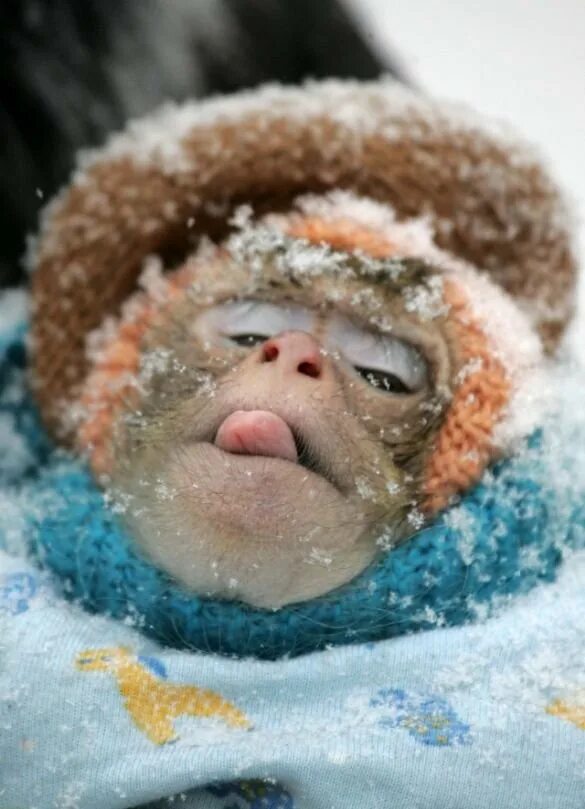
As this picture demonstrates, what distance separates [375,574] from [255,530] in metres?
0.09

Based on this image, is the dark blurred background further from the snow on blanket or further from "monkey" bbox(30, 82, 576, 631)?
the snow on blanket

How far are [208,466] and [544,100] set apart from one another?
0.57m

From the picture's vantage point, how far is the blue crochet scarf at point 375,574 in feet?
2.29

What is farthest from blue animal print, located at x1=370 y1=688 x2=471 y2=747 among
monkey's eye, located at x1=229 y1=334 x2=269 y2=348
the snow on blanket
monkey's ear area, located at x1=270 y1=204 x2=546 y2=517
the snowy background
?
the snowy background

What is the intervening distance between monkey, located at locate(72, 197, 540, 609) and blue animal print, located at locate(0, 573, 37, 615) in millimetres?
80

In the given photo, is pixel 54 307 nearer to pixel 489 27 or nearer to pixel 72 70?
pixel 72 70

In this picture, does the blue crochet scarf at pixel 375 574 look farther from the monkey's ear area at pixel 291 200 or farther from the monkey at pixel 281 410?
the monkey's ear area at pixel 291 200

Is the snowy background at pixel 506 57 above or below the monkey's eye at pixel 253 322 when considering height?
above

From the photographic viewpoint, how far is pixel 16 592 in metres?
0.70

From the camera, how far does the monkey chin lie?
0.68 metres

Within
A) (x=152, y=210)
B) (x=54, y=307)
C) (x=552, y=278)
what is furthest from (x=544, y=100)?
(x=54, y=307)

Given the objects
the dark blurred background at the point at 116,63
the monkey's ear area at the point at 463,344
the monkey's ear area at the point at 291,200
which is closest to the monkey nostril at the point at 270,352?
the monkey's ear area at the point at 463,344

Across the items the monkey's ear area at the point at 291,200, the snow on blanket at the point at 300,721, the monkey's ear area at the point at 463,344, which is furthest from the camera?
the monkey's ear area at the point at 291,200

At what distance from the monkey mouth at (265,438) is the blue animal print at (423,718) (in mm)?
150
